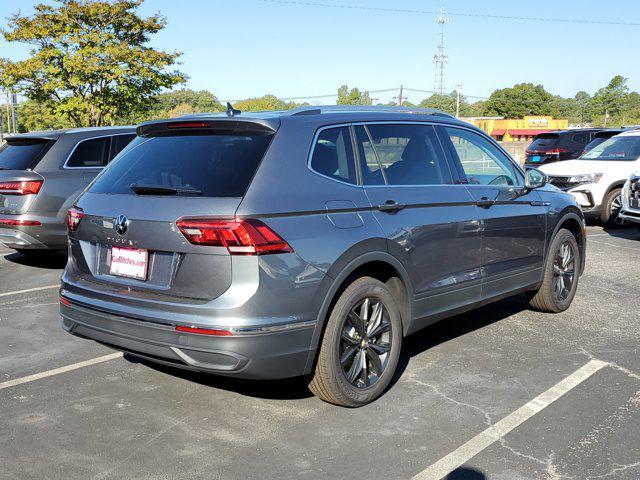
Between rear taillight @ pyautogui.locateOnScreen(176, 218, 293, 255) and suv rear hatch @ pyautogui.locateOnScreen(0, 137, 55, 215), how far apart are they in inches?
210

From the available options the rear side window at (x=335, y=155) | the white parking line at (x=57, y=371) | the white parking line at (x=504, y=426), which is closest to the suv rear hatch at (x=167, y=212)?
the rear side window at (x=335, y=155)

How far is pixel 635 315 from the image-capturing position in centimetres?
632

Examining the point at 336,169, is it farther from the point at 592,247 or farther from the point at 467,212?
the point at 592,247

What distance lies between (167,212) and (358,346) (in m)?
1.40

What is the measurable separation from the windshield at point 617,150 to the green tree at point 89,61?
17.9m

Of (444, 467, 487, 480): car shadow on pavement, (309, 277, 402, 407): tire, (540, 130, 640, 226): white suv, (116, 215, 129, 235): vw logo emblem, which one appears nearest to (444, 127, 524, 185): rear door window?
(309, 277, 402, 407): tire

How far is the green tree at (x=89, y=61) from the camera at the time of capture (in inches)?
980

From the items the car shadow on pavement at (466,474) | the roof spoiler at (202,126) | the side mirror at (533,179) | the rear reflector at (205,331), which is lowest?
the car shadow on pavement at (466,474)

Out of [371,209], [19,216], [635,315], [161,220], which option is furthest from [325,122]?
[19,216]

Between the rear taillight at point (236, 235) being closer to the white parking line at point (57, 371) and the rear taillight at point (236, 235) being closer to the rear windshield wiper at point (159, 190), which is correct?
the rear windshield wiper at point (159, 190)

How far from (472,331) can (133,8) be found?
79.0 feet

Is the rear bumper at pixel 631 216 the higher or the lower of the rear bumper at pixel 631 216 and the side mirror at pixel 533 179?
the lower

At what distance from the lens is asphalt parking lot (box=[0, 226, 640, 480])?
3387 mm

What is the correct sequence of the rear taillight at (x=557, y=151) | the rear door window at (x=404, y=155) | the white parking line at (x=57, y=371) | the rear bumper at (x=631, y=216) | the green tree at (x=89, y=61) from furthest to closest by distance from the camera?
the green tree at (x=89, y=61) < the rear taillight at (x=557, y=151) < the rear bumper at (x=631, y=216) < the white parking line at (x=57, y=371) < the rear door window at (x=404, y=155)
